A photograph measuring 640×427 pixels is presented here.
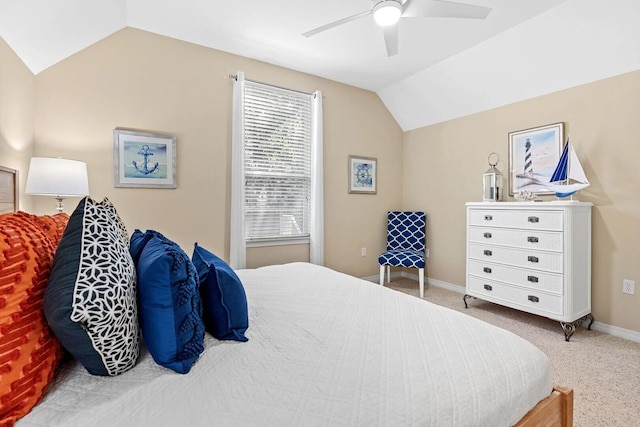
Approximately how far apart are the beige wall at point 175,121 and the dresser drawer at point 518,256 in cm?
161

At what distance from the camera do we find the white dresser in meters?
2.60

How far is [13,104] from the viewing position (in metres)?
2.07

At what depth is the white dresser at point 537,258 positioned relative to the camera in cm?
260

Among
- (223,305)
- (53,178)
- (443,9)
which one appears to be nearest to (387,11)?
(443,9)

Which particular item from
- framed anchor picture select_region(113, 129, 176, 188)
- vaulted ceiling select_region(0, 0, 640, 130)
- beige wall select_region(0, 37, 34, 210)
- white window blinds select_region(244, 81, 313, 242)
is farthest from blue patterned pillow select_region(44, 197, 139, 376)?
white window blinds select_region(244, 81, 313, 242)

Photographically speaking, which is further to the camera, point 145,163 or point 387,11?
point 145,163

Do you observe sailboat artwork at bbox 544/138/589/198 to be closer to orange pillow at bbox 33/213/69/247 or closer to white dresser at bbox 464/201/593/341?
white dresser at bbox 464/201/593/341

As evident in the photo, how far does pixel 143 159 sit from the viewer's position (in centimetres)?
288

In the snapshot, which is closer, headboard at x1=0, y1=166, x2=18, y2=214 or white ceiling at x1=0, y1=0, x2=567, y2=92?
headboard at x1=0, y1=166, x2=18, y2=214

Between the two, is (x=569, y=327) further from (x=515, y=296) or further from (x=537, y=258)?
(x=537, y=258)

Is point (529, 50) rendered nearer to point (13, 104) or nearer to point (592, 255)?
point (592, 255)

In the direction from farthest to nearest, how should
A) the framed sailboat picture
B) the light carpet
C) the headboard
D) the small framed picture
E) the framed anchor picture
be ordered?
1. the small framed picture
2. the framed sailboat picture
3. the framed anchor picture
4. the headboard
5. the light carpet

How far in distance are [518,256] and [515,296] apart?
390 mm

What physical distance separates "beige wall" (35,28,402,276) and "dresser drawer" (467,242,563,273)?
161 centimetres
